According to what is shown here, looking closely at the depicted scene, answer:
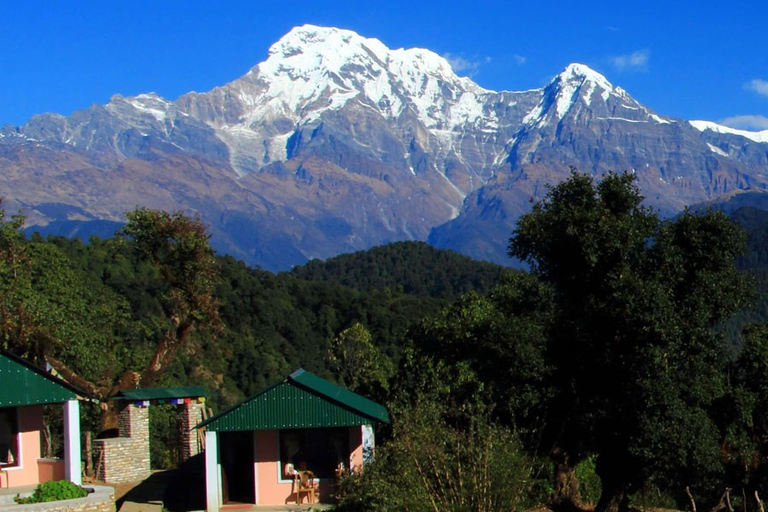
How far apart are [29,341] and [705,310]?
1798 centimetres

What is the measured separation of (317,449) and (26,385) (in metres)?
6.07

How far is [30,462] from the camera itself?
23797mm

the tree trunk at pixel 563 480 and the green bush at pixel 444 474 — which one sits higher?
the green bush at pixel 444 474

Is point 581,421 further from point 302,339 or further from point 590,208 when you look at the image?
point 302,339

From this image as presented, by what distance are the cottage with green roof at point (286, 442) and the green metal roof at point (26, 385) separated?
3139 millimetres

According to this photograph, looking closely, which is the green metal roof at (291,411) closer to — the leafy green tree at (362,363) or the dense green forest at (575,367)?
the dense green forest at (575,367)

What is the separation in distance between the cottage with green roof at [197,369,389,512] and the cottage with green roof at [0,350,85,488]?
2.89 metres

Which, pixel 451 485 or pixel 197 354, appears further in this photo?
pixel 197 354

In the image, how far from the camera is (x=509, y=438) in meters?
Result: 17.8

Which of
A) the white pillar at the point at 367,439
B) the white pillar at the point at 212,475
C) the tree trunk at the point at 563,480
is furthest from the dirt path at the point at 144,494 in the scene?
the tree trunk at the point at 563,480

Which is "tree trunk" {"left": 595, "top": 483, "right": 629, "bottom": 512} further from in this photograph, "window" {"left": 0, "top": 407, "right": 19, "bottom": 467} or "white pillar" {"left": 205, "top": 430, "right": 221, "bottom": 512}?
"window" {"left": 0, "top": 407, "right": 19, "bottom": 467}

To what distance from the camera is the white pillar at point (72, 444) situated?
2206 cm

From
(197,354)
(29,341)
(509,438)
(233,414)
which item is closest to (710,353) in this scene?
(509,438)

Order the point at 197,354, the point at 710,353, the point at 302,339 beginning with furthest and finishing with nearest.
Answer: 1. the point at 302,339
2. the point at 197,354
3. the point at 710,353
